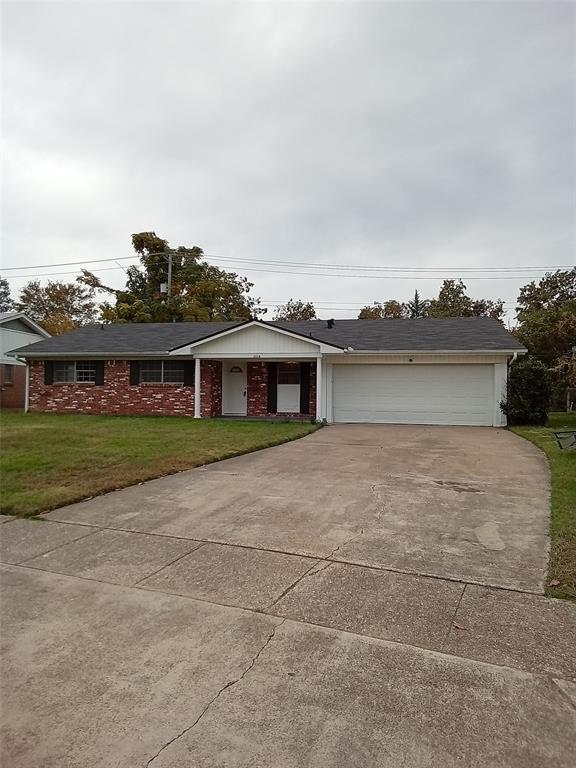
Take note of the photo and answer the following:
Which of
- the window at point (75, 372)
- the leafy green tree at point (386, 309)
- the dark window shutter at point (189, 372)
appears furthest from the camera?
the leafy green tree at point (386, 309)

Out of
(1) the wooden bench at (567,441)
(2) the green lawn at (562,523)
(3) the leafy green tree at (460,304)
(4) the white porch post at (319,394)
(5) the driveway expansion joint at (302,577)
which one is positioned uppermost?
(3) the leafy green tree at (460,304)

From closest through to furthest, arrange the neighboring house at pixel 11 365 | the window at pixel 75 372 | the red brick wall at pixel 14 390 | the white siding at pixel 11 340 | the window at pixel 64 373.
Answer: the window at pixel 75 372 < the window at pixel 64 373 < the red brick wall at pixel 14 390 < the neighboring house at pixel 11 365 < the white siding at pixel 11 340

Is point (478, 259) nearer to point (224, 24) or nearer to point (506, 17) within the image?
point (506, 17)

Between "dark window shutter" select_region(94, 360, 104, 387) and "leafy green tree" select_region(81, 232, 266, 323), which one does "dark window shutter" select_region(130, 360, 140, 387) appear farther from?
"leafy green tree" select_region(81, 232, 266, 323)

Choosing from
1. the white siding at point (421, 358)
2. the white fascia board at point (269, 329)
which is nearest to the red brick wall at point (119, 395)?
the white fascia board at point (269, 329)

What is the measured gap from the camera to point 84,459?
8867 millimetres

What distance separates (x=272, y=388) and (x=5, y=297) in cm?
6311

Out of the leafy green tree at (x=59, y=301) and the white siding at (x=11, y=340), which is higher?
the leafy green tree at (x=59, y=301)

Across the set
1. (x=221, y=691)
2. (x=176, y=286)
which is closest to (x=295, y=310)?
(x=176, y=286)

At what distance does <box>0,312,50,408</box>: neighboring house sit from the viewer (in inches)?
952

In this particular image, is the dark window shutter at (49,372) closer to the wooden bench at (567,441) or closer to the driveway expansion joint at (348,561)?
the driveway expansion joint at (348,561)

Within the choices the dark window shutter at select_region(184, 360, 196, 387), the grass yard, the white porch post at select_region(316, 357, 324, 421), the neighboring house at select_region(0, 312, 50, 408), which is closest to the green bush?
the white porch post at select_region(316, 357, 324, 421)

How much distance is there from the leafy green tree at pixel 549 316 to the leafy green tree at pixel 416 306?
20884 millimetres

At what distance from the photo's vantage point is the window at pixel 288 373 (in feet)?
59.7
